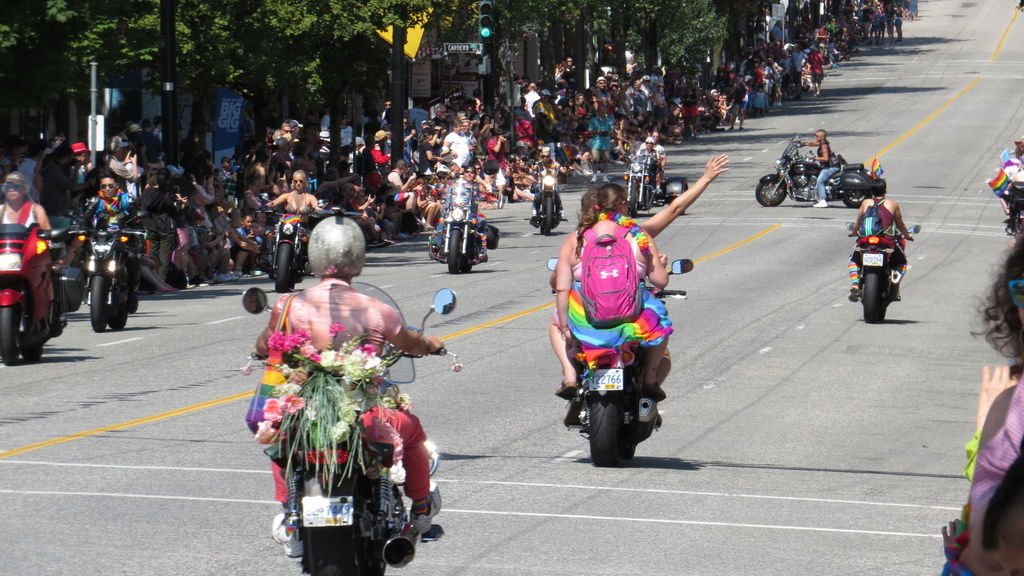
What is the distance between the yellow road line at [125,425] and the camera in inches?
473

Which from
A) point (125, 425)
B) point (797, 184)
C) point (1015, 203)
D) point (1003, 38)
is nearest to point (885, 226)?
point (125, 425)

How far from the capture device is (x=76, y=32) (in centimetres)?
2450

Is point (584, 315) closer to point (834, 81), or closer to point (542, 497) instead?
point (542, 497)

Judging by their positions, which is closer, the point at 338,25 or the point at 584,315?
the point at 584,315

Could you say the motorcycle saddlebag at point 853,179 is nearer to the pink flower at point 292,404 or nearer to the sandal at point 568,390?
the sandal at point 568,390

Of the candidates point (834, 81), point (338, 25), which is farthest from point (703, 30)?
point (338, 25)

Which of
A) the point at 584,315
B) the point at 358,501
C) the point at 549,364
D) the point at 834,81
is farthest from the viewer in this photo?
the point at 834,81

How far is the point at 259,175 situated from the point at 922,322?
10.7m

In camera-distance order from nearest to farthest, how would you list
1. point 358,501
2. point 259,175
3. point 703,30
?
point 358,501 → point 259,175 → point 703,30

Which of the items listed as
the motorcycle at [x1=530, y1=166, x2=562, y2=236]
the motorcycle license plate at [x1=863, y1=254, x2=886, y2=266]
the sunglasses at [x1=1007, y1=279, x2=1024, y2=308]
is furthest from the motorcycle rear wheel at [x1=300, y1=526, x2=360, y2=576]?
the motorcycle at [x1=530, y1=166, x2=562, y2=236]

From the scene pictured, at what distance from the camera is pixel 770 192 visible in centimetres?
4072

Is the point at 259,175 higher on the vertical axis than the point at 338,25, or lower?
lower

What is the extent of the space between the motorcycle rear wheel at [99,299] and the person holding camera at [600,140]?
30.3 m

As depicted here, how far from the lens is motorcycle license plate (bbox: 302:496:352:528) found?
271 inches
